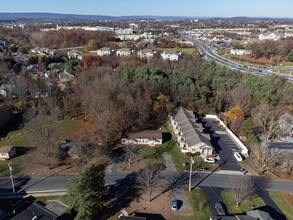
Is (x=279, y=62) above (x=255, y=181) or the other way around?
above

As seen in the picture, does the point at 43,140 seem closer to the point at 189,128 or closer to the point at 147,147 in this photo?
the point at 147,147

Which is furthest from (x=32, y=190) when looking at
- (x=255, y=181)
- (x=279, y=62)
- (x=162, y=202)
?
(x=279, y=62)

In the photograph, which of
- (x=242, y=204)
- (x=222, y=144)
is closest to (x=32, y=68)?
(x=222, y=144)

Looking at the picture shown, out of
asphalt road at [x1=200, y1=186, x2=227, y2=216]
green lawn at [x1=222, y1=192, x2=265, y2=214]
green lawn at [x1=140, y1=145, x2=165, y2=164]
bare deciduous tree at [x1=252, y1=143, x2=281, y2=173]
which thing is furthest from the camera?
green lawn at [x1=140, y1=145, x2=165, y2=164]

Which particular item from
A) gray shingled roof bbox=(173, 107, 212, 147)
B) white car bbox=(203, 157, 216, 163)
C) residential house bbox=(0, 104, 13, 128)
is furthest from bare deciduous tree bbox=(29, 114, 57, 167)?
white car bbox=(203, 157, 216, 163)

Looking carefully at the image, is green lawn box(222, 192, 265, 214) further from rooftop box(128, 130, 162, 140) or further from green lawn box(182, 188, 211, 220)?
rooftop box(128, 130, 162, 140)

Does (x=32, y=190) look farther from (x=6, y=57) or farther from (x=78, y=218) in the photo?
(x=6, y=57)

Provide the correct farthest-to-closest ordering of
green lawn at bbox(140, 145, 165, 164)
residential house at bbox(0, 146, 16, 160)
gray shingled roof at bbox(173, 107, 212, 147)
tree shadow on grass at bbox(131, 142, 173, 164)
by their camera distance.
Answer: gray shingled roof at bbox(173, 107, 212, 147) < tree shadow on grass at bbox(131, 142, 173, 164) < green lawn at bbox(140, 145, 165, 164) < residential house at bbox(0, 146, 16, 160)
